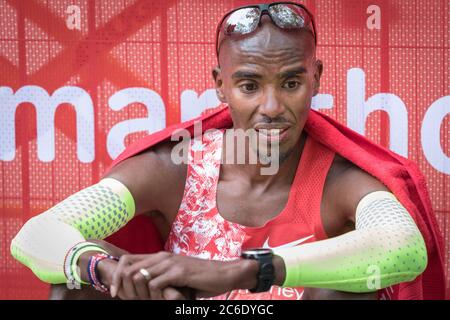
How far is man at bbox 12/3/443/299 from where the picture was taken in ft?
8.39

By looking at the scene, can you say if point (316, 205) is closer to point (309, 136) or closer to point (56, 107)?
point (309, 136)

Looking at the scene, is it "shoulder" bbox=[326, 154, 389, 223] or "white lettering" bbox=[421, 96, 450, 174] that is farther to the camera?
"white lettering" bbox=[421, 96, 450, 174]

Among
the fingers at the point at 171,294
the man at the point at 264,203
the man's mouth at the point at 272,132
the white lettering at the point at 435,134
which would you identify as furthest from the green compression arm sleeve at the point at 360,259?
the white lettering at the point at 435,134

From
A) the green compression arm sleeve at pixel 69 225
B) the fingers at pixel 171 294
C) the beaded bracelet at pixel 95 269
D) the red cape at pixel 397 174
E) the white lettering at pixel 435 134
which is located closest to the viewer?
the fingers at pixel 171 294

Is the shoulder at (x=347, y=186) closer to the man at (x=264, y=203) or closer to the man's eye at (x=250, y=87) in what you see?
the man at (x=264, y=203)

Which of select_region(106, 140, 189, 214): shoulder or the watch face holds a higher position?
select_region(106, 140, 189, 214): shoulder

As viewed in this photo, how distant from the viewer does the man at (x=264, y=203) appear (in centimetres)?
256

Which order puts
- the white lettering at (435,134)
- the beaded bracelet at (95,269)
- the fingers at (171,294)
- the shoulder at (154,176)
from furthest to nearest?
1. the white lettering at (435,134)
2. the shoulder at (154,176)
3. the beaded bracelet at (95,269)
4. the fingers at (171,294)

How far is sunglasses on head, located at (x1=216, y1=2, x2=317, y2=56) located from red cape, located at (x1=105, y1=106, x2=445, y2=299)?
342 mm

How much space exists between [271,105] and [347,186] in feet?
1.17

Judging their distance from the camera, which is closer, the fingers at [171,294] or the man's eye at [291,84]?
the fingers at [171,294]

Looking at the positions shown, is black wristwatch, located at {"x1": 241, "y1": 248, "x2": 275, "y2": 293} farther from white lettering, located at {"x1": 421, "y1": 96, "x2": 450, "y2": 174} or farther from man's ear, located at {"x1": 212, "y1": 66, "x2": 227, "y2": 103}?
white lettering, located at {"x1": 421, "y1": 96, "x2": 450, "y2": 174}

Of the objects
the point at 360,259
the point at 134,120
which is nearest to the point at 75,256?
the point at 360,259

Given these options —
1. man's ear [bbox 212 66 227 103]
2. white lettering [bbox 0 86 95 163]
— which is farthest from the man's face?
white lettering [bbox 0 86 95 163]
